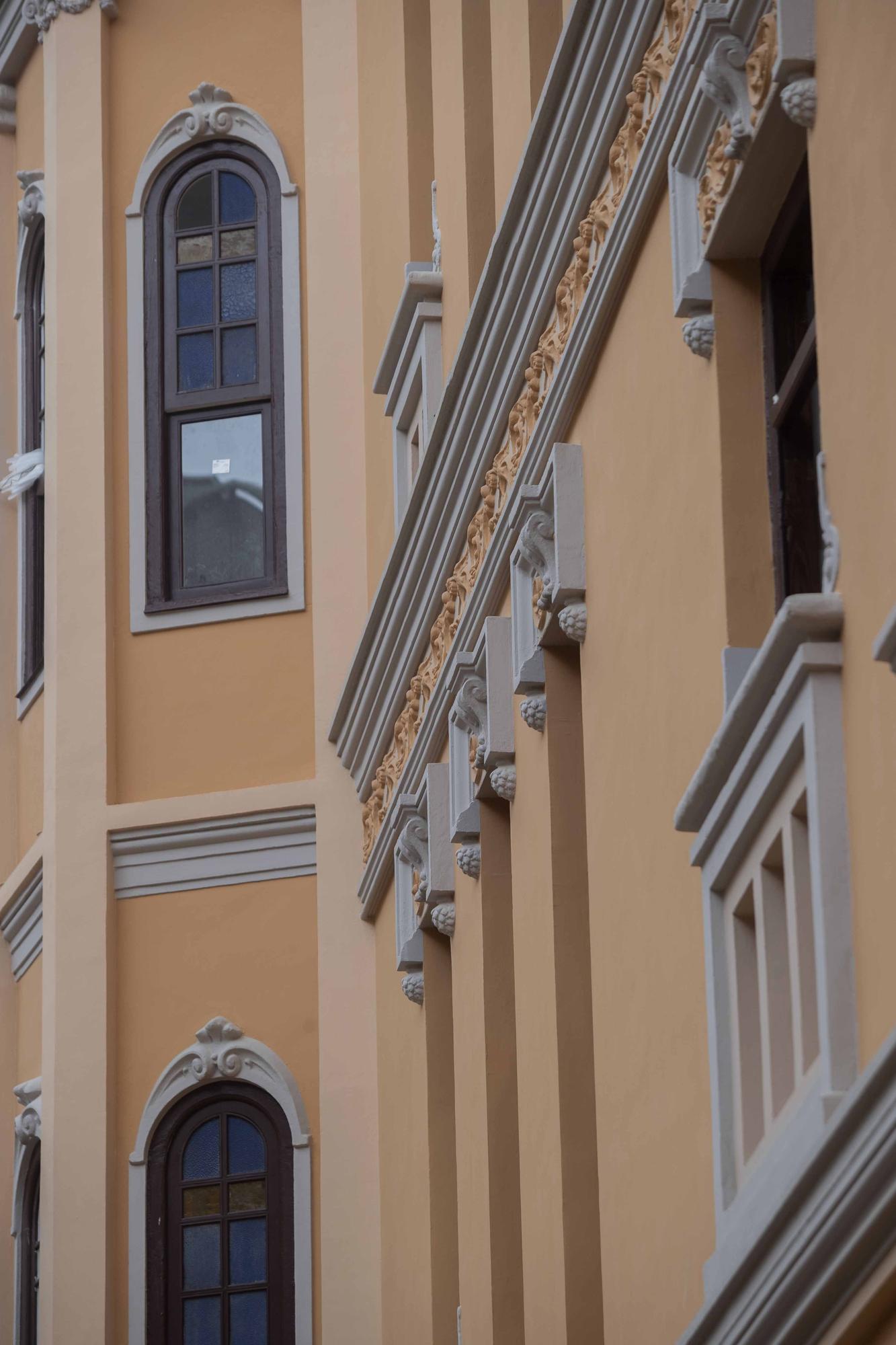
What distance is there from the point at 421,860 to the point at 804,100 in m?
6.07

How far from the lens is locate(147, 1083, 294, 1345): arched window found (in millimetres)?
13500

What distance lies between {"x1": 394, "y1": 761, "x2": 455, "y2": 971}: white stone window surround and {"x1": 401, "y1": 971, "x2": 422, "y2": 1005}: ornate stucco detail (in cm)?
4

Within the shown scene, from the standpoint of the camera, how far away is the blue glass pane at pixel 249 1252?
13.6 meters

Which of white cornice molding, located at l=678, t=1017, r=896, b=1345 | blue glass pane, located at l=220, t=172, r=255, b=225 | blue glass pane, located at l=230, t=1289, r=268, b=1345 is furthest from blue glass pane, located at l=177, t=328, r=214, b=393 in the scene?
white cornice molding, located at l=678, t=1017, r=896, b=1345

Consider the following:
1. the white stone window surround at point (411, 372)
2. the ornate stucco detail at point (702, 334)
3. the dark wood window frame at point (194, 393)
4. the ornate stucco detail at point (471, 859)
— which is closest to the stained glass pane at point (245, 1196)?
the dark wood window frame at point (194, 393)

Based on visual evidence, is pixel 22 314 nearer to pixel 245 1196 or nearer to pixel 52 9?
pixel 52 9

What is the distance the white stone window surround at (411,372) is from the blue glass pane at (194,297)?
5.34 ft

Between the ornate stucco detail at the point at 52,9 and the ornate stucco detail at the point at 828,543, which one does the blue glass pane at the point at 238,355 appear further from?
the ornate stucco detail at the point at 828,543

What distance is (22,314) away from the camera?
16203 millimetres

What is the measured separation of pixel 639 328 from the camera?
8312 millimetres

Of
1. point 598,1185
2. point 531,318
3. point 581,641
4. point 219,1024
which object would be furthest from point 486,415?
point 219,1024

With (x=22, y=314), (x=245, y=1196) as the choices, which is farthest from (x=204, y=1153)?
(x=22, y=314)

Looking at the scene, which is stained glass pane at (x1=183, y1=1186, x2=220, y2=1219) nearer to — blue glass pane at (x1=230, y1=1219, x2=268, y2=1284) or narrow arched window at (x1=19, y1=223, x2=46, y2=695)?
blue glass pane at (x1=230, y1=1219, x2=268, y2=1284)

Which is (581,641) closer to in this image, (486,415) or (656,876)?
(656,876)
